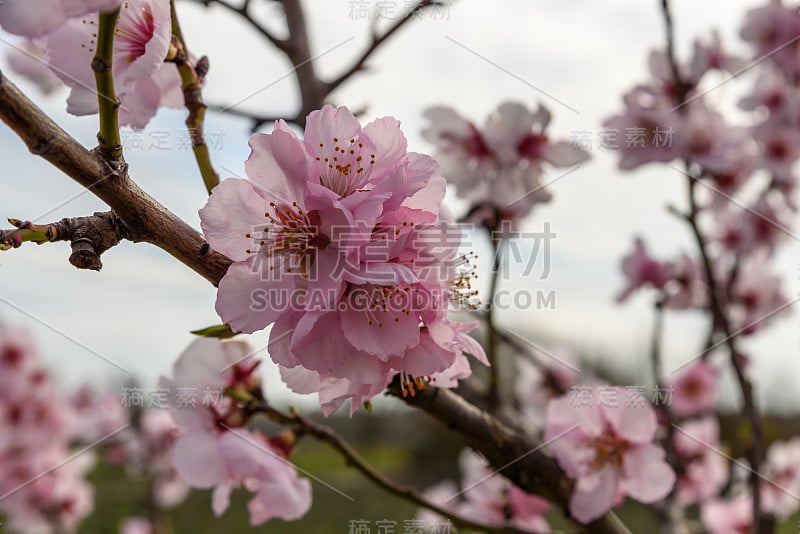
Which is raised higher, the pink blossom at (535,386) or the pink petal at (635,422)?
the pink petal at (635,422)

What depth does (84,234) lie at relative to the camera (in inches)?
16.7

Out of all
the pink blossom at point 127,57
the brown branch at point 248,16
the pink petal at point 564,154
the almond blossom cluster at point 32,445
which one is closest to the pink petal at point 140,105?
the pink blossom at point 127,57

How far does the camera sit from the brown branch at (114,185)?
380 millimetres

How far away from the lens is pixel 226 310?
1.44 ft

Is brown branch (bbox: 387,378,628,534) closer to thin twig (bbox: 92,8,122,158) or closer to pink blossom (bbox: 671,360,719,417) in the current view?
thin twig (bbox: 92,8,122,158)

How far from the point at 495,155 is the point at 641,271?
2.54ft

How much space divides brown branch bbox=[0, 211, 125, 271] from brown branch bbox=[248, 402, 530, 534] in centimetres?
31

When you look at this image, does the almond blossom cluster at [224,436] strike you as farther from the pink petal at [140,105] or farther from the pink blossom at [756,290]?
the pink blossom at [756,290]

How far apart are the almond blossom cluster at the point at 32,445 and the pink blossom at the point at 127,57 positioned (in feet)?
6.73

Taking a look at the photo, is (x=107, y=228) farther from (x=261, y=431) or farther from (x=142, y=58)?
(x=261, y=431)

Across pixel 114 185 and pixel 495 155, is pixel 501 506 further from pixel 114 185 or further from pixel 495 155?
pixel 114 185

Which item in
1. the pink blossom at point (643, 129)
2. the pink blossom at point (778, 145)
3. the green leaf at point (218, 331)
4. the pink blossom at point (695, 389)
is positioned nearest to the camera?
the green leaf at point (218, 331)

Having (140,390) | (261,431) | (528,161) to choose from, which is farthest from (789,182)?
(140,390)

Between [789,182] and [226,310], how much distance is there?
64.0 inches
